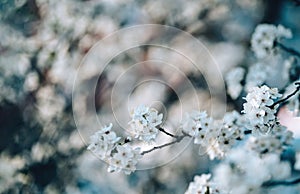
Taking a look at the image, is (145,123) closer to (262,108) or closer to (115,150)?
(115,150)

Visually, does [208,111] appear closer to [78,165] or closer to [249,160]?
[249,160]

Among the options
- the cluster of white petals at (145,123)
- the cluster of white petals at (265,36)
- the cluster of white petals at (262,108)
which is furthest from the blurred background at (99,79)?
the cluster of white petals at (262,108)

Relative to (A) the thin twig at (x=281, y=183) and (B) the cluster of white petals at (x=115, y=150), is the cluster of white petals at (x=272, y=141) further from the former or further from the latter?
(B) the cluster of white petals at (x=115, y=150)

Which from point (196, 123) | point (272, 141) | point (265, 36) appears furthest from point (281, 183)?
point (265, 36)

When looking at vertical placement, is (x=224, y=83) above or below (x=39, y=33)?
below

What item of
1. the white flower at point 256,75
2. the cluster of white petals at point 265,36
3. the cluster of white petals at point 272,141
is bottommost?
the cluster of white petals at point 272,141

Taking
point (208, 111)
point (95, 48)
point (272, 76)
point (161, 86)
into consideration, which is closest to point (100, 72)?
point (95, 48)
